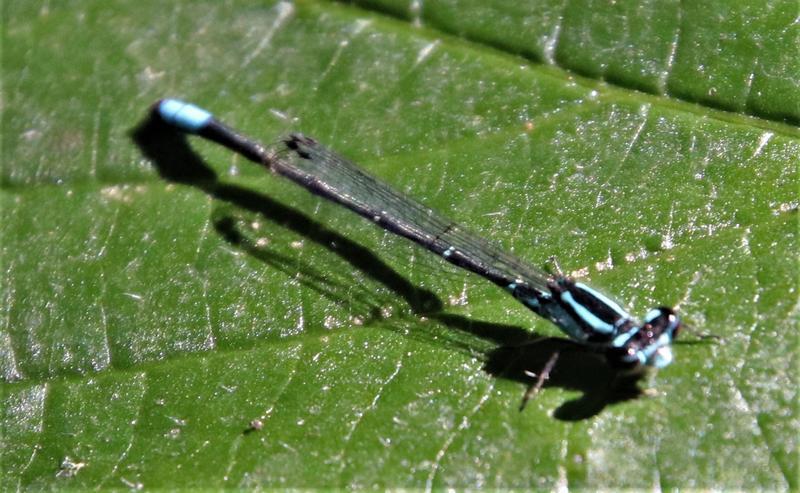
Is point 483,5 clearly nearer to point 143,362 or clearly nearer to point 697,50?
point 697,50

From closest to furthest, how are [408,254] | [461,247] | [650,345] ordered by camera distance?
1. [650,345]
2. [461,247]
3. [408,254]

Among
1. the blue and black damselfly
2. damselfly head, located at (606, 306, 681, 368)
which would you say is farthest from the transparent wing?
damselfly head, located at (606, 306, 681, 368)

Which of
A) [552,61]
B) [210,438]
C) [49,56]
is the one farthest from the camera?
[49,56]

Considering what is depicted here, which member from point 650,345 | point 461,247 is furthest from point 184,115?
point 650,345

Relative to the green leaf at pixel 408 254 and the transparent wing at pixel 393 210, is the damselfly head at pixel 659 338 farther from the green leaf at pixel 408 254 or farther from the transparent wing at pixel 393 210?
the transparent wing at pixel 393 210

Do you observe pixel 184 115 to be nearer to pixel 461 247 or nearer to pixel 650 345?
pixel 461 247

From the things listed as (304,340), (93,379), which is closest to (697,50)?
(304,340)

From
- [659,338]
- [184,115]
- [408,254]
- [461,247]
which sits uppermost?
[184,115]
